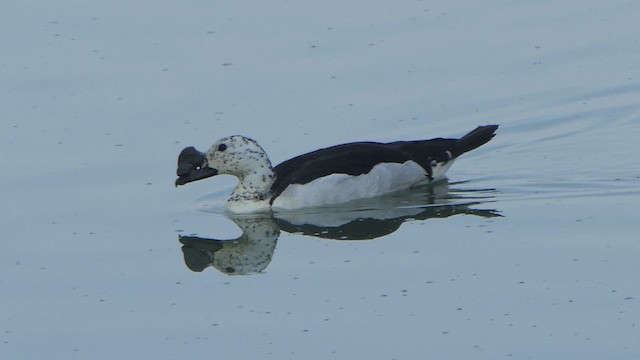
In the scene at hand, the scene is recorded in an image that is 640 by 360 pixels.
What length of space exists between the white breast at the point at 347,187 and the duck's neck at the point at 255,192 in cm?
12

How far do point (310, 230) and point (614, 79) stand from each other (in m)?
4.40

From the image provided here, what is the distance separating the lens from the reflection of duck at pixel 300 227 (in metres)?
12.2

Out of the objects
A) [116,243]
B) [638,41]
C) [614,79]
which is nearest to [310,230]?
[116,243]

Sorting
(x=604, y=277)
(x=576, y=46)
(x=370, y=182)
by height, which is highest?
(x=576, y=46)

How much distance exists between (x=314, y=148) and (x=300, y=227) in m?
1.70

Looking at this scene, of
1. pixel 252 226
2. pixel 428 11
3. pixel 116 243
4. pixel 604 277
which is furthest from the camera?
pixel 428 11

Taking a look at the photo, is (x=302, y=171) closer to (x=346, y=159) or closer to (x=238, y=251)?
(x=346, y=159)

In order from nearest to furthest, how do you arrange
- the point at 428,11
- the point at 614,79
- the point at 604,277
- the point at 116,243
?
the point at 604,277
the point at 116,243
the point at 614,79
the point at 428,11

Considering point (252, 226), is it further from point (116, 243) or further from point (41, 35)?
point (41, 35)

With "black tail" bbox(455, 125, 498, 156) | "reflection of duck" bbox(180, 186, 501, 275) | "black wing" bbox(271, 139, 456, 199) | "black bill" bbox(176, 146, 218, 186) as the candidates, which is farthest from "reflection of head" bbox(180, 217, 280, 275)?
"black tail" bbox(455, 125, 498, 156)

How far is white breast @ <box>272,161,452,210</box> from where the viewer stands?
13.4 meters

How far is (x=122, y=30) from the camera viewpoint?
58.5ft

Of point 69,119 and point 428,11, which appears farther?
point 428,11

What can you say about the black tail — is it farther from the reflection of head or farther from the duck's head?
the reflection of head
